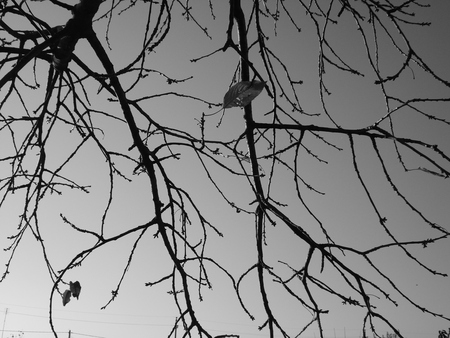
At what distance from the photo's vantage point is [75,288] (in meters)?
1.65

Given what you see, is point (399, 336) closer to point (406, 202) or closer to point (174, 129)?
point (406, 202)

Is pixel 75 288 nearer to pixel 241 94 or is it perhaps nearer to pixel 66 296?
pixel 66 296

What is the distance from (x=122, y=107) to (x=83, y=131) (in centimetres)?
51

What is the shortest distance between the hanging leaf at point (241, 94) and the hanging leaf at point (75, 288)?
0.96 metres

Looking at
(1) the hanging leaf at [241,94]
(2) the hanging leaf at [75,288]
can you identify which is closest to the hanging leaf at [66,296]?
(2) the hanging leaf at [75,288]

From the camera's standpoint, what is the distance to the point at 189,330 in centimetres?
143

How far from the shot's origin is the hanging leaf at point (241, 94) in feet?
3.95

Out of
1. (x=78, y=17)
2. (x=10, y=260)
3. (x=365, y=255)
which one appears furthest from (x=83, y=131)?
(x=365, y=255)

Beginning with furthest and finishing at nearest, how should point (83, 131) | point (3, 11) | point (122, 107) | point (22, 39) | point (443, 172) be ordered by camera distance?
point (83, 131)
point (122, 107)
point (22, 39)
point (3, 11)
point (443, 172)

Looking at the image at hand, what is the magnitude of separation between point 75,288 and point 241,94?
3.36 feet

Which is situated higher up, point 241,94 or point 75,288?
point 241,94

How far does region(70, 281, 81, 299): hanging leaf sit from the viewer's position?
163 cm

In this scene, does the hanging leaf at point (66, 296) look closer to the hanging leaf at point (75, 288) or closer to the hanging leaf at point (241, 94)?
the hanging leaf at point (75, 288)

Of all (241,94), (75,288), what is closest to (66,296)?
(75,288)
